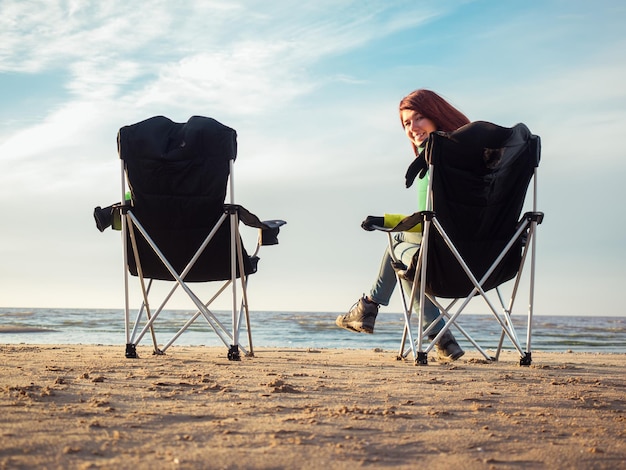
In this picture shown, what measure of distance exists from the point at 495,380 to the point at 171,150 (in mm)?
2302

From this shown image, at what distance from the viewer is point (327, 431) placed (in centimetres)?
198

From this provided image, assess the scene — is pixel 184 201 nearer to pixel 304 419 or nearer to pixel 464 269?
pixel 464 269

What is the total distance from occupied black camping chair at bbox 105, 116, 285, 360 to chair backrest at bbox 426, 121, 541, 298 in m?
1.17

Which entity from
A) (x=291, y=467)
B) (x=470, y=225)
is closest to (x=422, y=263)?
(x=470, y=225)

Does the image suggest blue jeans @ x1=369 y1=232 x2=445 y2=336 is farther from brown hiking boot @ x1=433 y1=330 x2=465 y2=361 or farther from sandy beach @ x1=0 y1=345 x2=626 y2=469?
sandy beach @ x1=0 y1=345 x2=626 y2=469

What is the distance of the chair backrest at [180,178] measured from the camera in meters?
4.13

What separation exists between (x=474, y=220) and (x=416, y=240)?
411 millimetres

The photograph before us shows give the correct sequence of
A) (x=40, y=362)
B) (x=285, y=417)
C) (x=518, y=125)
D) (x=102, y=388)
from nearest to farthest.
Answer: (x=285, y=417)
(x=102, y=388)
(x=40, y=362)
(x=518, y=125)

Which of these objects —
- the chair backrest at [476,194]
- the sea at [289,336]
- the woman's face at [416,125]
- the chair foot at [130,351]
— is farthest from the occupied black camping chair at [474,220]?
the sea at [289,336]

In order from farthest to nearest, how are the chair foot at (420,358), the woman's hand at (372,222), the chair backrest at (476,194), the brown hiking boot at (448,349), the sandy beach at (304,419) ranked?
the brown hiking boot at (448,349), the woman's hand at (372,222), the chair backrest at (476,194), the chair foot at (420,358), the sandy beach at (304,419)

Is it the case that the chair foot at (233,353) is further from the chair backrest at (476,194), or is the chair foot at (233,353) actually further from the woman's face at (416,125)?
the woman's face at (416,125)

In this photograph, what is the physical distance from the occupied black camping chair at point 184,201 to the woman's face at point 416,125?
1.13 metres

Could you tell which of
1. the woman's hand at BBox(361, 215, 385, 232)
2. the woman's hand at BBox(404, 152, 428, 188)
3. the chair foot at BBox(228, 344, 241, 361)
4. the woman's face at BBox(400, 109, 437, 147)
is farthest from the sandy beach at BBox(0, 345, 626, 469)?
the woman's face at BBox(400, 109, 437, 147)

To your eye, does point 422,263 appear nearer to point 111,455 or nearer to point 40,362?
point 40,362
